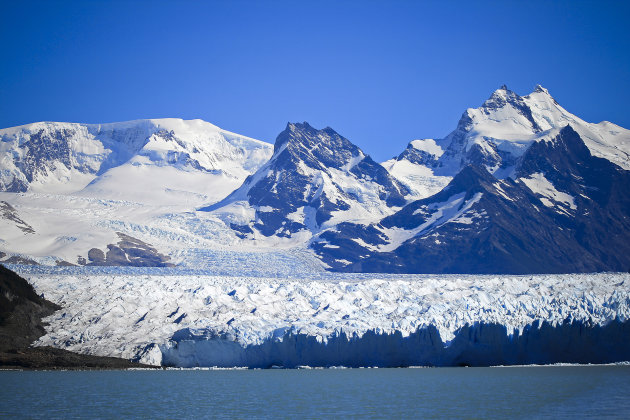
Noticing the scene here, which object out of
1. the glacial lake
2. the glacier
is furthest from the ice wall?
the glacial lake

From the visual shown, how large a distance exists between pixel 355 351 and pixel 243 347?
1465cm

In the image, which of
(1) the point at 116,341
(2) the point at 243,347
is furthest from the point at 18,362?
(2) the point at 243,347

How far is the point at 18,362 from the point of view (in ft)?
313

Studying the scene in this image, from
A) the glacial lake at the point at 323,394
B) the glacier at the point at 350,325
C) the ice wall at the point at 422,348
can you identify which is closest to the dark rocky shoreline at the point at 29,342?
the glacier at the point at 350,325

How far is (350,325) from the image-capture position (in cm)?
10012

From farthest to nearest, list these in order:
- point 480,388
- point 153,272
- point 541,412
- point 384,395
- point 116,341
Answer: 1. point 153,272
2. point 116,341
3. point 480,388
4. point 384,395
5. point 541,412

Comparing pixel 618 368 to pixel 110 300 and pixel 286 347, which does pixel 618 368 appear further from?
pixel 110 300

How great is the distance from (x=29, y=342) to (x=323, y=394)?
4753cm

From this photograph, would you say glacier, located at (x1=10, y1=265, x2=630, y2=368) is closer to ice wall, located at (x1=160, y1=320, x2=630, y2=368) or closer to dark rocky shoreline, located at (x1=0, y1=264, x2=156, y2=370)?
ice wall, located at (x1=160, y1=320, x2=630, y2=368)

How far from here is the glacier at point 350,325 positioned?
99188 mm

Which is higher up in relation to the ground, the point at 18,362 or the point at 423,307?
the point at 423,307

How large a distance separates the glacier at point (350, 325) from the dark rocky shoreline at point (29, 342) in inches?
64.3

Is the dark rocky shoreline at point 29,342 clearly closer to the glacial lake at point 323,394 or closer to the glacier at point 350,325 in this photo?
the glacier at point 350,325

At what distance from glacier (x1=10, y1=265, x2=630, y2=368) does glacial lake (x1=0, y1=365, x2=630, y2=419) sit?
5205mm
